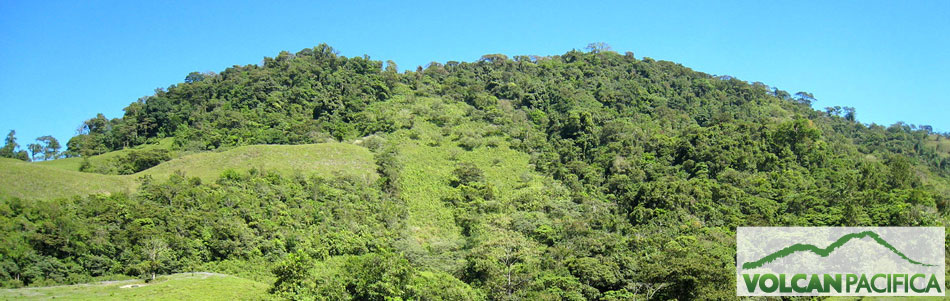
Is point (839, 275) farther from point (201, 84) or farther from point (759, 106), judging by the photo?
point (201, 84)

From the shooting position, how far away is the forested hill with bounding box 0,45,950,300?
37875 millimetres

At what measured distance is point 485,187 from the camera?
193 ft

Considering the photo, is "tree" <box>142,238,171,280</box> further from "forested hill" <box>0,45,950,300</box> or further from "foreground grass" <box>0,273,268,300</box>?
"foreground grass" <box>0,273,268,300</box>

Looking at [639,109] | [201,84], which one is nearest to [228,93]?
[201,84]

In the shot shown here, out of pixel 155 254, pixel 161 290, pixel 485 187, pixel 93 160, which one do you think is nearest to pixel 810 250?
pixel 485 187

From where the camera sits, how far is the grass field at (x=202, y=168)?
1737 inches

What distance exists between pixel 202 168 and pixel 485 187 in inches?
1034

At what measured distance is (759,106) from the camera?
89562 millimetres

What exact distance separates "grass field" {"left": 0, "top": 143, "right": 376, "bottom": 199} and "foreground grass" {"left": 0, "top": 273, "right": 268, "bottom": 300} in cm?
1337

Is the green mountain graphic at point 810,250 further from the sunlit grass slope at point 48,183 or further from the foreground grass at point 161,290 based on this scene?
the sunlit grass slope at point 48,183

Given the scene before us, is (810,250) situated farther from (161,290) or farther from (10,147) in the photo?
(10,147)

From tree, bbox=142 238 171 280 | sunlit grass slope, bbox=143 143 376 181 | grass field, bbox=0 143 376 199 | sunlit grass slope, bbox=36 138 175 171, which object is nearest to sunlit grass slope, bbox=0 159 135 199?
grass field, bbox=0 143 376 199

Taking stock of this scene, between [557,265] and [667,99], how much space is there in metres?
57.8

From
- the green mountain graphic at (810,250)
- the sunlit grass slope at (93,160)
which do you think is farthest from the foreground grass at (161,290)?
the sunlit grass slope at (93,160)
